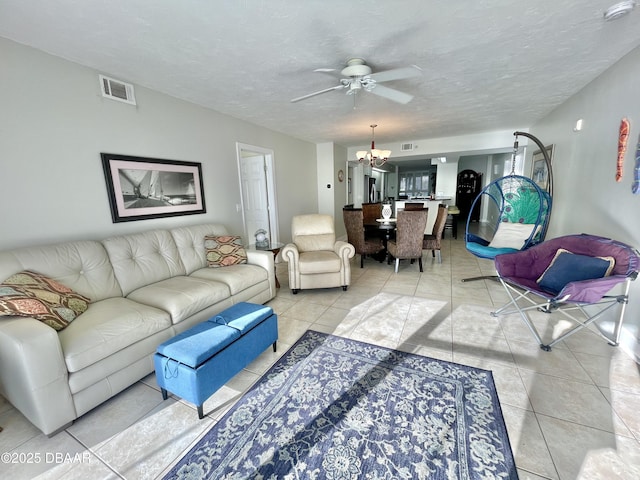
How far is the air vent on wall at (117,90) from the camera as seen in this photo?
2392mm

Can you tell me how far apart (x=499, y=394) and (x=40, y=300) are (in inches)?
114

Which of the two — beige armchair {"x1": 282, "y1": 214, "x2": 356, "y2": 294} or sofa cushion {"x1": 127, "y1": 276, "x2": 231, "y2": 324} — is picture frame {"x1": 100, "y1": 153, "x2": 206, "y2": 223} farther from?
beige armchair {"x1": 282, "y1": 214, "x2": 356, "y2": 294}

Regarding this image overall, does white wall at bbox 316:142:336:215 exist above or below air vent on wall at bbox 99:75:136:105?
below

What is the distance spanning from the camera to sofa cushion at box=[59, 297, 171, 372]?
4.86 ft

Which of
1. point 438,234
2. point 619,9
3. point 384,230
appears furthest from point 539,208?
point 619,9

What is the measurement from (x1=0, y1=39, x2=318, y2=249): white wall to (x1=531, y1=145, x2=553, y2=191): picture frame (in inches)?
192

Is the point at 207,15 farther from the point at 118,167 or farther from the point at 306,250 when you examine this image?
the point at 306,250

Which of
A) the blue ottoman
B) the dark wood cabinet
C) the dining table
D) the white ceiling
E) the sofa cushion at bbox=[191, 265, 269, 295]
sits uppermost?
the white ceiling

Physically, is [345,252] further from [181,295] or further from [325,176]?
[325,176]

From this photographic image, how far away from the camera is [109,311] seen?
183 centimetres

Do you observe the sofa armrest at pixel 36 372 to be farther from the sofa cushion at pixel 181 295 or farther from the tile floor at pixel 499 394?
the sofa cushion at pixel 181 295

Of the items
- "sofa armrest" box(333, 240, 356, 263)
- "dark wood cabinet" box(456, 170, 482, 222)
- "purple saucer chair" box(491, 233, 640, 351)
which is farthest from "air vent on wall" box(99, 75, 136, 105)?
"dark wood cabinet" box(456, 170, 482, 222)

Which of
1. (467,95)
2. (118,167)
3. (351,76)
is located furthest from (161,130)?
(467,95)

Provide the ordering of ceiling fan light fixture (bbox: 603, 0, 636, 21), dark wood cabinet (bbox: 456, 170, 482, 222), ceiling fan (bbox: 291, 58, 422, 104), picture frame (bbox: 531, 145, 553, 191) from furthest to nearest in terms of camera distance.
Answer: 1. dark wood cabinet (bbox: 456, 170, 482, 222)
2. picture frame (bbox: 531, 145, 553, 191)
3. ceiling fan (bbox: 291, 58, 422, 104)
4. ceiling fan light fixture (bbox: 603, 0, 636, 21)
